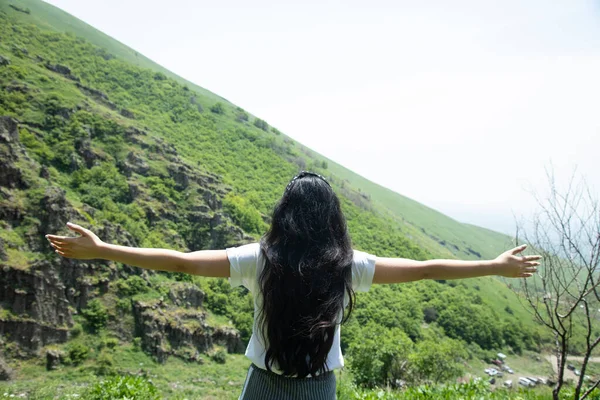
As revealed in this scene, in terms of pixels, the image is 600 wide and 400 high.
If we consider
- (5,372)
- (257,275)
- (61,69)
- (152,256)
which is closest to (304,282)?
(257,275)

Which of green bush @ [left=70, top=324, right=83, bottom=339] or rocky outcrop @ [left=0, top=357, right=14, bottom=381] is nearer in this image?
rocky outcrop @ [left=0, top=357, right=14, bottom=381]

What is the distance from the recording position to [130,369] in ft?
120

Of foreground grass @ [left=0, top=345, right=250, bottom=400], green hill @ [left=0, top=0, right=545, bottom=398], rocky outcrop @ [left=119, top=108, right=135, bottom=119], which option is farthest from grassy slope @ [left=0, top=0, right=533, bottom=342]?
foreground grass @ [left=0, top=345, right=250, bottom=400]

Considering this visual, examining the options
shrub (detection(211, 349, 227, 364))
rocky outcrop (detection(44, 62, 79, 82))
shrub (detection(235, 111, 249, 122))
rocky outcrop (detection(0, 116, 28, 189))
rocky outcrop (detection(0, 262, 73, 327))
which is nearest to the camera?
rocky outcrop (detection(0, 262, 73, 327))

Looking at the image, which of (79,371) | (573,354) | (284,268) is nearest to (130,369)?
(79,371)

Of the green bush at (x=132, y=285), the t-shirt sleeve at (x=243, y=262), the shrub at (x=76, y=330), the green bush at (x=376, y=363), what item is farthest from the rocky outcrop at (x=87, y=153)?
the t-shirt sleeve at (x=243, y=262)

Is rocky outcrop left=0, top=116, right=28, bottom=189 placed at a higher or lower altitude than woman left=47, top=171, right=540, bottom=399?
lower

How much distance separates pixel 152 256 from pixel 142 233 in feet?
176

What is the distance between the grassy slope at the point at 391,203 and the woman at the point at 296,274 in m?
99.5

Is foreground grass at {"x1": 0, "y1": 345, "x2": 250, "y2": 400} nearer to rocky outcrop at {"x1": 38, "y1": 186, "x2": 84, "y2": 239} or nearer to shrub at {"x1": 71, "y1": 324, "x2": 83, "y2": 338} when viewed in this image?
shrub at {"x1": 71, "y1": 324, "x2": 83, "y2": 338}

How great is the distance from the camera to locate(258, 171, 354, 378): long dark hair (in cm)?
226

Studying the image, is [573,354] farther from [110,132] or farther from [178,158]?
[110,132]

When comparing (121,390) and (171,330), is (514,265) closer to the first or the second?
(121,390)

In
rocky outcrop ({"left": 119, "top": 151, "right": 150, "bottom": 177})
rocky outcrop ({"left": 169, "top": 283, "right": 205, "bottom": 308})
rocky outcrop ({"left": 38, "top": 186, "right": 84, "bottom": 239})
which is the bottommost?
rocky outcrop ({"left": 169, "top": 283, "right": 205, "bottom": 308})
